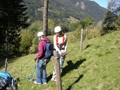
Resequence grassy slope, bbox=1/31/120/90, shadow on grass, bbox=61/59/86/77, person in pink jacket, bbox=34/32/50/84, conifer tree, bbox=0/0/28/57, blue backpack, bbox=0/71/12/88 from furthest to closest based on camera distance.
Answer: conifer tree, bbox=0/0/28/57 < shadow on grass, bbox=61/59/86/77 < blue backpack, bbox=0/71/12/88 < person in pink jacket, bbox=34/32/50/84 < grassy slope, bbox=1/31/120/90

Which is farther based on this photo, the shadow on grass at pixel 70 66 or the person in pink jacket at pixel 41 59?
the shadow on grass at pixel 70 66

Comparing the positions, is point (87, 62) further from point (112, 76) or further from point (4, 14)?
point (4, 14)

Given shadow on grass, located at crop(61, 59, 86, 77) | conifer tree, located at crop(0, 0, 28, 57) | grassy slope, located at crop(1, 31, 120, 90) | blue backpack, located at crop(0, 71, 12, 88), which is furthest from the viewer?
conifer tree, located at crop(0, 0, 28, 57)

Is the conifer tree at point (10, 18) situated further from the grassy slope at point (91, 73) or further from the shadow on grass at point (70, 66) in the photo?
the shadow on grass at point (70, 66)

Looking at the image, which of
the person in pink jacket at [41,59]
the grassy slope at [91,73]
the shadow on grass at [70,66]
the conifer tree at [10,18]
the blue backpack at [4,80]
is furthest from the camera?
the conifer tree at [10,18]

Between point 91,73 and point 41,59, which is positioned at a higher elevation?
point 41,59

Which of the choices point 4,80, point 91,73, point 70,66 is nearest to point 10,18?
point 70,66

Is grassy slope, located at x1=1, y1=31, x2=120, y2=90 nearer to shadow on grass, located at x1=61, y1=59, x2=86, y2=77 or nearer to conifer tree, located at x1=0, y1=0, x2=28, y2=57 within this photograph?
shadow on grass, located at x1=61, y1=59, x2=86, y2=77

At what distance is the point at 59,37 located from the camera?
10.8m

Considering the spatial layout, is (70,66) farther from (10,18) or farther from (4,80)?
(10,18)

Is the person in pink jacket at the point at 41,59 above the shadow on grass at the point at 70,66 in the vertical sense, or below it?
above

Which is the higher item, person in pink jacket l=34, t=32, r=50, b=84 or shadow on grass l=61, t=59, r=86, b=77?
person in pink jacket l=34, t=32, r=50, b=84

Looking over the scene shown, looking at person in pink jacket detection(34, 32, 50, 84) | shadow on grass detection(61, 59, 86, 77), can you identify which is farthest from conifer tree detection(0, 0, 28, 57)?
person in pink jacket detection(34, 32, 50, 84)

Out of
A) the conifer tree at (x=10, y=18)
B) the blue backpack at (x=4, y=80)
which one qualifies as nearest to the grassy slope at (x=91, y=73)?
the blue backpack at (x=4, y=80)
